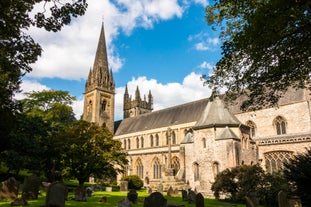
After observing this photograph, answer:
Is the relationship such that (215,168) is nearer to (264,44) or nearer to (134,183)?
(134,183)

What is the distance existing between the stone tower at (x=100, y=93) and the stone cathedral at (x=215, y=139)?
892 cm

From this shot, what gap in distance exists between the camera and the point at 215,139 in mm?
26344

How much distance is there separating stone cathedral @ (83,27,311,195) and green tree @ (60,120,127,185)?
8.66m

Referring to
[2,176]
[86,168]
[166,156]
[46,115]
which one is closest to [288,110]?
[166,156]

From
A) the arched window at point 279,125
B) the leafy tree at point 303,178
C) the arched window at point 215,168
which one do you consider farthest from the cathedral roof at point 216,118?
the leafy tree at point 303,178

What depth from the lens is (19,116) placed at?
25594mm

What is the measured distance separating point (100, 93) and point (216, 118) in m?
31.7

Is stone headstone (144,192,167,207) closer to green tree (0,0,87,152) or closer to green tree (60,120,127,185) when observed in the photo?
green tree (0,0,87,152)

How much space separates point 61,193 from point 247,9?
927 centimetres

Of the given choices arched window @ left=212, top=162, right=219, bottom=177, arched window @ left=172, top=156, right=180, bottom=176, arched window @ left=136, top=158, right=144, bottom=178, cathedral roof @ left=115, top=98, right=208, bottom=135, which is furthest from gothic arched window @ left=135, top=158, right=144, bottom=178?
arched window @ left=212, top=162, right=219, bottom=177

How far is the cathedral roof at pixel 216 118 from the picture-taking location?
2698cm

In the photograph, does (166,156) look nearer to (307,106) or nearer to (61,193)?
(307,106)

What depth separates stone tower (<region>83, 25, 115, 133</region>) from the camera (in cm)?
5274

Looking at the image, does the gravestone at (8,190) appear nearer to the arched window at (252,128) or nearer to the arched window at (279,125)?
the arched window at (252,128)
